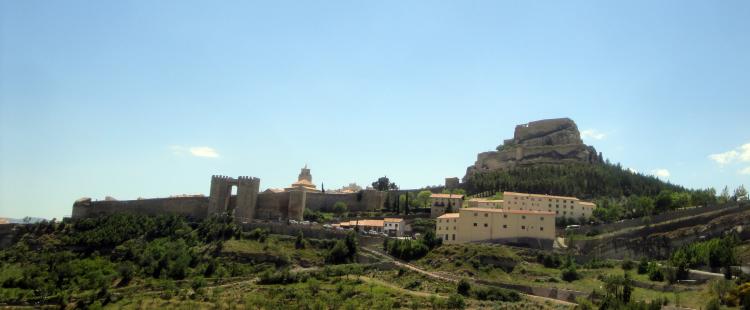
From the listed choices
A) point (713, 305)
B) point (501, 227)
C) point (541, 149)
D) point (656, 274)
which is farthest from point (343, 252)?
point (541, 149)

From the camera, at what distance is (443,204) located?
69.1 metres

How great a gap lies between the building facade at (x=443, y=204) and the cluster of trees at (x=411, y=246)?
13582 mm

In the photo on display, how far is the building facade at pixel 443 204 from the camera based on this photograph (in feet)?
223

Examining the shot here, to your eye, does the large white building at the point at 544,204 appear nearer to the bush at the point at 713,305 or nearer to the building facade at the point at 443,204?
the building facade at the point at 443,204

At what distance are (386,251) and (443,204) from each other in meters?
17.6

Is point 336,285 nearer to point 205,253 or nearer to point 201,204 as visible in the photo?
point 205,253

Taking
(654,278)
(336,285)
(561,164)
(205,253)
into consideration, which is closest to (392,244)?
(336,285)

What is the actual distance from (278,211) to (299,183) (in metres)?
14.4

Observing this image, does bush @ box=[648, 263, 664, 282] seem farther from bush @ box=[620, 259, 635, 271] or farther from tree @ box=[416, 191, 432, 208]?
tree @ box=[416, 191, 432, 208]

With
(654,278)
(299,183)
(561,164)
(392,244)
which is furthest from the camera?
(561,164)

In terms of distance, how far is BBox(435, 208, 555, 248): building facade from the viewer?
178 ft

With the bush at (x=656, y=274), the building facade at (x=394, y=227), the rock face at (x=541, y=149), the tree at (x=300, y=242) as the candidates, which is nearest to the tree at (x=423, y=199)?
the building facade at (x=394, y=227)

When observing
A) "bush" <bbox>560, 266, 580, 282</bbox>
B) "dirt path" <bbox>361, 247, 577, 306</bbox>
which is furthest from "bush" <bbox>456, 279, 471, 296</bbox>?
"bush" <bbox>560, 266, 580, 282</bbox>

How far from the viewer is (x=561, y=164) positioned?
299 ft
